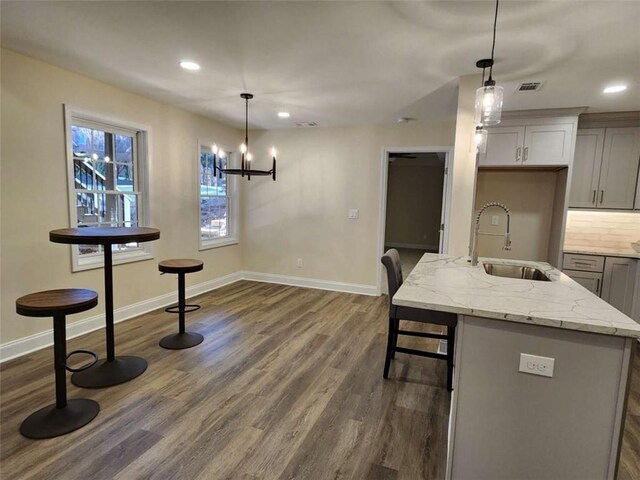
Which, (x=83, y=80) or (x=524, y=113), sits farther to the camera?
(x=524, y=113)

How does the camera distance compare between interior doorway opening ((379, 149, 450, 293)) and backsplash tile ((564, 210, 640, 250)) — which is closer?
backsplash tile ((564, 210, 640, 250))

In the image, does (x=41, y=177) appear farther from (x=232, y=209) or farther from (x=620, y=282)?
(x=620, y=282)

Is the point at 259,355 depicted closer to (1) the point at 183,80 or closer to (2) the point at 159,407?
(2) the point at 159,407

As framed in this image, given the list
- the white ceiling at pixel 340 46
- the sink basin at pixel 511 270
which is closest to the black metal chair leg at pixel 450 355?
the sink basin at pixel 511 270

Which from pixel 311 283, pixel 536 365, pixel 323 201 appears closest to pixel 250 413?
pixel 536 365

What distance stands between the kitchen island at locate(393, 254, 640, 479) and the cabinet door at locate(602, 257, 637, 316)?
2721 mm

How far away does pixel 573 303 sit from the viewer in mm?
1559

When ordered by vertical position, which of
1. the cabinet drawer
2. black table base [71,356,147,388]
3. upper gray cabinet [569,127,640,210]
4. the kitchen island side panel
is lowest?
black table base [71,356,147,388]

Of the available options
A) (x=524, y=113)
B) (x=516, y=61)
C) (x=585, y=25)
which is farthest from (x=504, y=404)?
(x=524, y=113)

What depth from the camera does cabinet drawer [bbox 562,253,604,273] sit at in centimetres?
368

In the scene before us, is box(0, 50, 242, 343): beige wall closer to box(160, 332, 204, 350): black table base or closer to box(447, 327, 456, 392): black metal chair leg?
box(160, 332, 204, 350): black table base

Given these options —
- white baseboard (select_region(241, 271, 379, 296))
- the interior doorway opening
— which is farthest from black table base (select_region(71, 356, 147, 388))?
the interior doorway opening

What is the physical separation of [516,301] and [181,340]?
2805mm

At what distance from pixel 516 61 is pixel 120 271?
4.12 m
